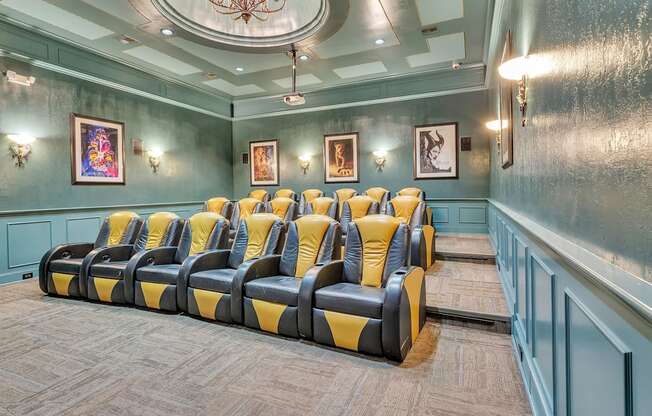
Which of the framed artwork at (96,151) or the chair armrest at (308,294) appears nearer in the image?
the chair armrest at (308,294)

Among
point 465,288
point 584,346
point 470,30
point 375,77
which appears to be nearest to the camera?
point 584,346

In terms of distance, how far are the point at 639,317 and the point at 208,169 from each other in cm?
869

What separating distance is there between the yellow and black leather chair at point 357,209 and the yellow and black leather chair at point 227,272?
1.83 meters

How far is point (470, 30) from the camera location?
17.3ft

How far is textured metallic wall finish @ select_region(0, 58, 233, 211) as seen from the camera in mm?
4918

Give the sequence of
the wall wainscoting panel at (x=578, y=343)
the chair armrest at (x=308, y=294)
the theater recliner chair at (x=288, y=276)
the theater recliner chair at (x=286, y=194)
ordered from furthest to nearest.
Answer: the theater recliner chair at (x=286, y=194) < the theater recliner chair at (x=288, y=276) < the chair armrest at (x=308, y=294) < the wall wainscoting panel at (x=578, y=343)

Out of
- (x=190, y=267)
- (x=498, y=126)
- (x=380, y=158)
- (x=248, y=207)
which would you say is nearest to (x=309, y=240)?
(x=190, y=267)

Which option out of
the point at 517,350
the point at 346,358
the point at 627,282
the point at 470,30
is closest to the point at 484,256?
the point at 517,350

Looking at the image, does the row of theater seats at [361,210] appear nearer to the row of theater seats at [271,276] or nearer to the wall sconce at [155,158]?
the row of theater seats at [271,276]

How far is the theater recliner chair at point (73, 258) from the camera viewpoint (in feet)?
13.3

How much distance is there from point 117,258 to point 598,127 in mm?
4816

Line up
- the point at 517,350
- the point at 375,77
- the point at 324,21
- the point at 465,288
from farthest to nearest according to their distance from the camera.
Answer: the point at 375,77
the point at 324,21
the point at 465,288
the point at 517,350

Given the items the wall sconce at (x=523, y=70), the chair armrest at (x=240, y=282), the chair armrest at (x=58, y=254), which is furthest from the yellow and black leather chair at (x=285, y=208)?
the wall sconce at (x=523, y=70)

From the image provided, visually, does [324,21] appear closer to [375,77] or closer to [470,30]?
[470,30]
